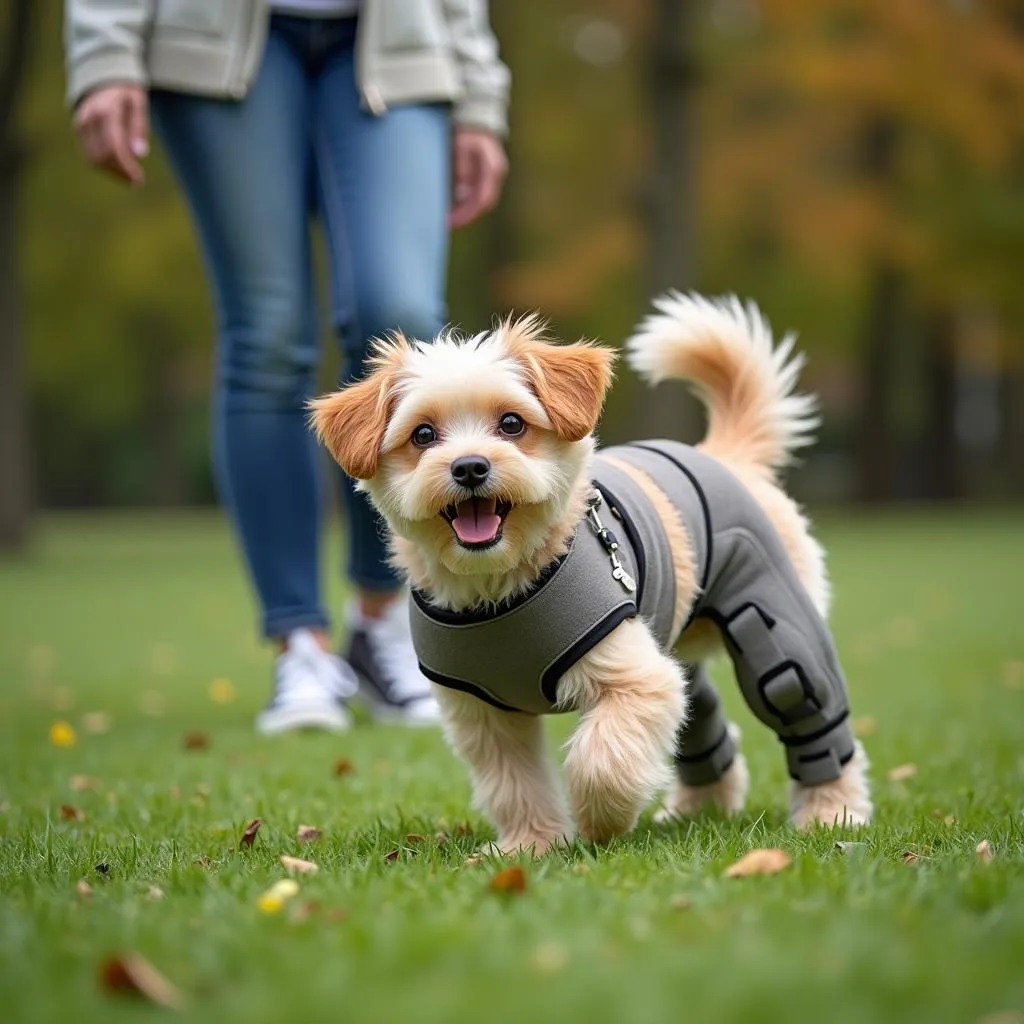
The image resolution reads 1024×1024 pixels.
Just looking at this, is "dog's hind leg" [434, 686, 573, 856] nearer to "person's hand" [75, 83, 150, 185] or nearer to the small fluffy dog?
the small fluffy dog

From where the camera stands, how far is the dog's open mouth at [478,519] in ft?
9.38

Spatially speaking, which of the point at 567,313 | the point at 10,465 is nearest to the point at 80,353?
the point at 567,313

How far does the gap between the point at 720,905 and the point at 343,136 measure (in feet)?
10.1

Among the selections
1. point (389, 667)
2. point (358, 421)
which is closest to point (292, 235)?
point (389, 667)

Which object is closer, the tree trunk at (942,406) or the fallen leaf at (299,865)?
the fallen leaf at (299,865)

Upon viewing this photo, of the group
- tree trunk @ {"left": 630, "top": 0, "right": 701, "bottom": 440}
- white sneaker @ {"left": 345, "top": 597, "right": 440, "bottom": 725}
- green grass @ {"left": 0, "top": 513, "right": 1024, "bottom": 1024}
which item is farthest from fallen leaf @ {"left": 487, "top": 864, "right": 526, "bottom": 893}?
tree trunk @ {"left": 630, "top": 0, "right": 701, "bottom": 440}

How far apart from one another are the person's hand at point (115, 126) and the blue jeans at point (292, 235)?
14 cm

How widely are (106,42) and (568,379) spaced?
230cm

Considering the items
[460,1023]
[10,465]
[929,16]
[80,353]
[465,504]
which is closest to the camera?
[460,1023]

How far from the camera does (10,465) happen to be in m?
16.0

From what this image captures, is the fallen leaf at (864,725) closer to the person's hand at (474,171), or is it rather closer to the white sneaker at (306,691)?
the white sneaker at (306,691)

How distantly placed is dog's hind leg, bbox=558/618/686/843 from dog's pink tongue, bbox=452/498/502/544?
1.06ft

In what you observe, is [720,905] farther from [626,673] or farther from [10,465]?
[10,465]

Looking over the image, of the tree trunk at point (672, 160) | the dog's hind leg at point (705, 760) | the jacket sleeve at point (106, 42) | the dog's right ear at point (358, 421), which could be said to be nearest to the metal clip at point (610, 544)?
the dog's right ear at point (358, 421)
